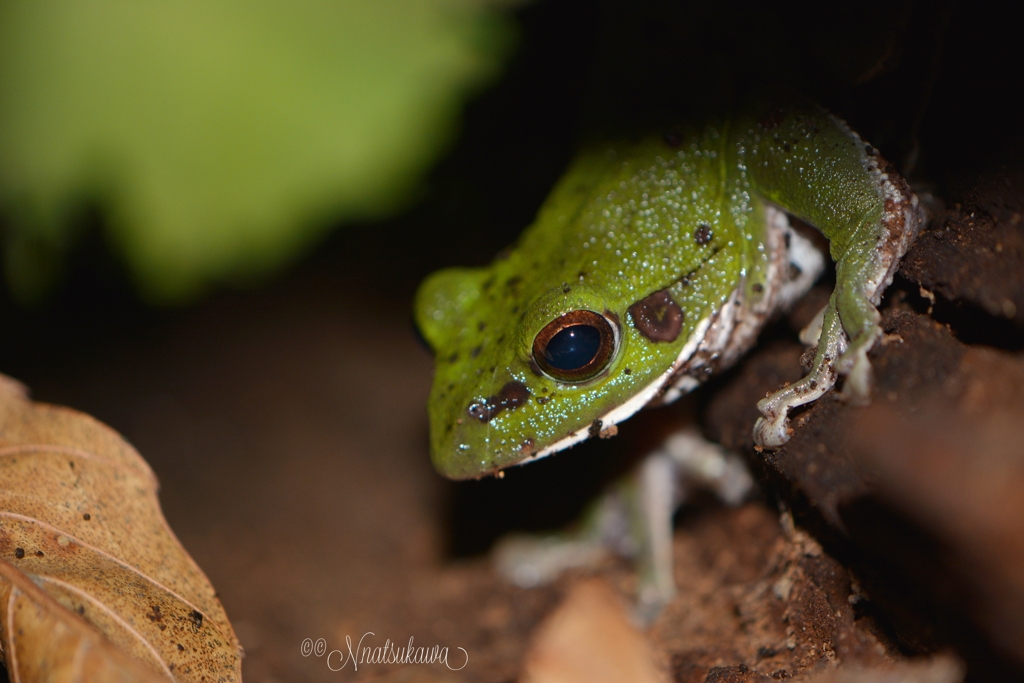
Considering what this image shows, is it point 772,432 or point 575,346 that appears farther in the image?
point 575,346

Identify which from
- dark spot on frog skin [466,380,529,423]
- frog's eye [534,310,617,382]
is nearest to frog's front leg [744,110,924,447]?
frog's eye [534,310,617,382]

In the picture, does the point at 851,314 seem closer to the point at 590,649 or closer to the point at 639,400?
the point at 639,400

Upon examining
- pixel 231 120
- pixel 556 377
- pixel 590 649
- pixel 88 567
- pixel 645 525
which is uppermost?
pixel 231 120

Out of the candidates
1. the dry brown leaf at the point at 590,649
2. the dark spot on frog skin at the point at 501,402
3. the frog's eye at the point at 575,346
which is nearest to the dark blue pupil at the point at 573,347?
the frog's eye at the point at 575,346

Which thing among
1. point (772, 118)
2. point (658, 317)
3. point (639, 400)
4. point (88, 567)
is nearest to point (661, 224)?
point (658, 317)

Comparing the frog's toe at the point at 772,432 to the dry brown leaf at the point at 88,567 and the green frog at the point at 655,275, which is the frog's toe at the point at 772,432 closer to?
the green frog at the point at 655,275

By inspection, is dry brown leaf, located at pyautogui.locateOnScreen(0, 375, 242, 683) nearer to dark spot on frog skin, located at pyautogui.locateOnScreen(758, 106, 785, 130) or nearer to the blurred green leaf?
the blurred green leaf

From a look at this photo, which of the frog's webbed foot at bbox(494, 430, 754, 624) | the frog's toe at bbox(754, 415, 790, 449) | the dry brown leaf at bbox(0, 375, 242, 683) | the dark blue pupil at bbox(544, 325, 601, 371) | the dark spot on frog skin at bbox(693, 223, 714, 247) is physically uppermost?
the dark spot on frog skin at bbox(693, 223, 714, 247)

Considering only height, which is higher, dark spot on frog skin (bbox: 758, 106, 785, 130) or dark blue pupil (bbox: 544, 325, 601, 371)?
A: dark spot on frog skin (bbox: 758, 106, 785, 130)
